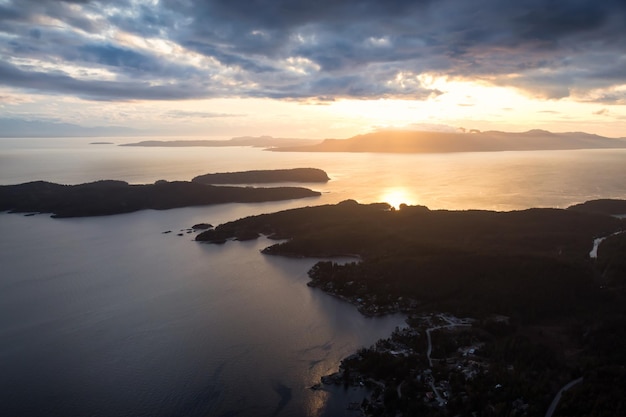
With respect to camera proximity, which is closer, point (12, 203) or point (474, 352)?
point (474, 352)

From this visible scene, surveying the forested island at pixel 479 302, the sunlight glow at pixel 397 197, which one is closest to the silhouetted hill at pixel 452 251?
the forested island at pixel 479 302

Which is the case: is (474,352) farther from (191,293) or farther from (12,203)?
(12,203)

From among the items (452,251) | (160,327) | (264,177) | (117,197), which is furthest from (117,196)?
(452,251)

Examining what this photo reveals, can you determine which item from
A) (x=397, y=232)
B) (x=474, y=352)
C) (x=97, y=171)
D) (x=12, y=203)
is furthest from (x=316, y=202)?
(x=97, y=171)

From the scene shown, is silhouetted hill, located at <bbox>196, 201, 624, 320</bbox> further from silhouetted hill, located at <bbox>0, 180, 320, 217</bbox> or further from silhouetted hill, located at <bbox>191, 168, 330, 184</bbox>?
silhouetted hill, located at <bbox>191, 168, 330, 184</bbox>

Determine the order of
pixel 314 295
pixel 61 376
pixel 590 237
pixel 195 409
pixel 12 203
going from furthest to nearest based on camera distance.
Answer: pixel 12 203 < pixel 590 237 < pixel 314 295 < pixel 61 376 < pixel 195 409

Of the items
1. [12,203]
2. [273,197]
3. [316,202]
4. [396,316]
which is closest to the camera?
[396,316]

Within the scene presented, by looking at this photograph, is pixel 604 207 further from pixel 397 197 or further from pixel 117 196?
pixel 117 196
